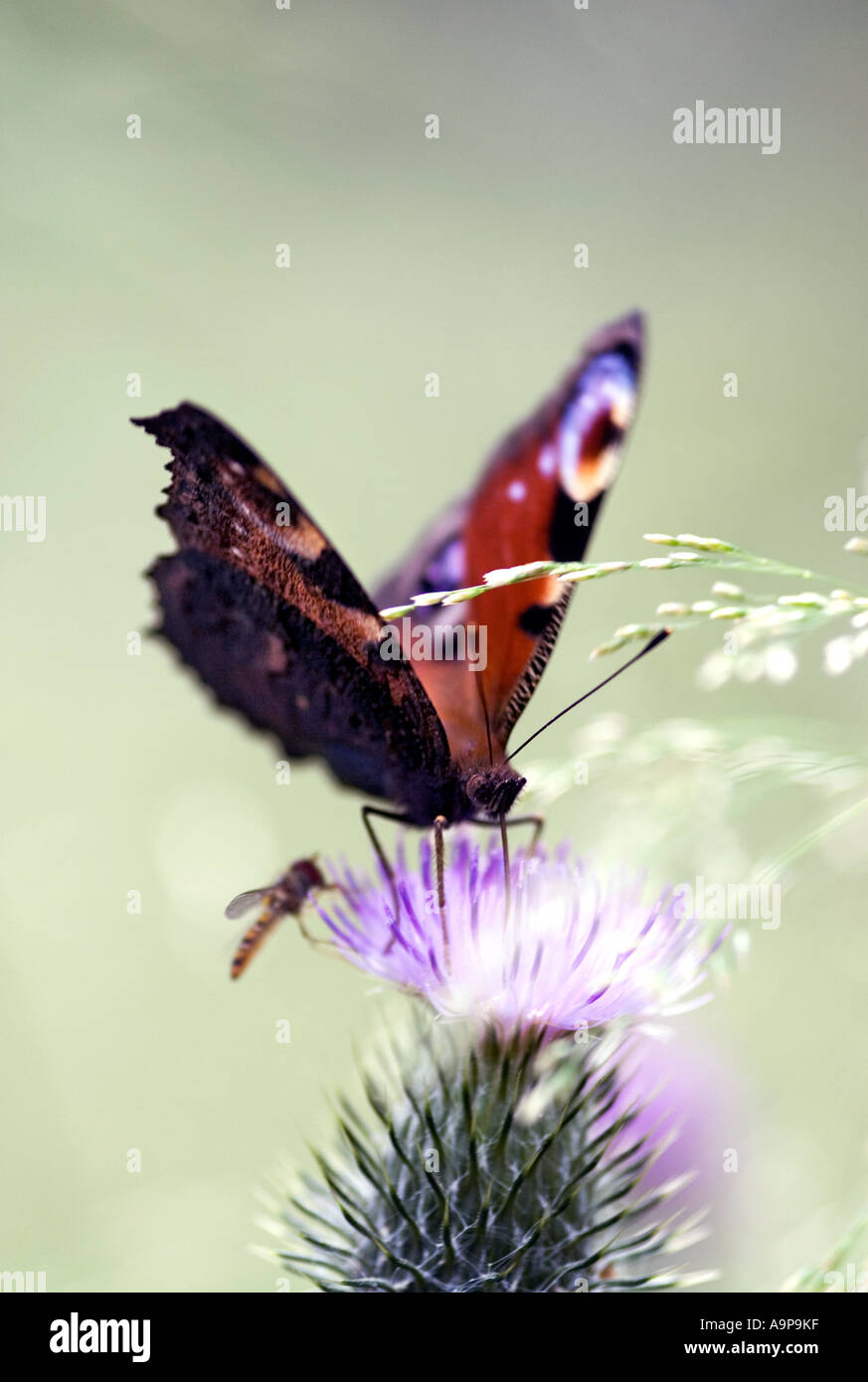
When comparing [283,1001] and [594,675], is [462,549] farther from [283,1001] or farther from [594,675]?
[283,1001]

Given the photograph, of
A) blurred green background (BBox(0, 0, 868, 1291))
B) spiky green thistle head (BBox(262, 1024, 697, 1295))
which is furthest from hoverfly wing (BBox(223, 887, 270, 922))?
blurred green background (BBox(0, 0, 868, 1291))

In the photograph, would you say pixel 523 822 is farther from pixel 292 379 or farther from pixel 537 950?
pixel 292 379

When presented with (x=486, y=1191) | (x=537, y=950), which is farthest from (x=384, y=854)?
(x=486, y=1191)

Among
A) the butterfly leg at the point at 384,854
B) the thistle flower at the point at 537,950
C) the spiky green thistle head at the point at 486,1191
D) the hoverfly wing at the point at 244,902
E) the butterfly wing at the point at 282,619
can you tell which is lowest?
the spiky green thistle head at the point at 486,1191

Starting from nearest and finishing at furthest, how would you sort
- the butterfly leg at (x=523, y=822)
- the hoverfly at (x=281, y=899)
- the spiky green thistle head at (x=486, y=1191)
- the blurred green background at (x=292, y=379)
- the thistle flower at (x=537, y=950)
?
the thistle flower at (x=537, y=950), the spiky green thistle head at (x=486, y=1191), the butterfly leg at (x=523, y=822), the hoverfly at (x=281, y=899), the blurred green background at (x=292, y=379)

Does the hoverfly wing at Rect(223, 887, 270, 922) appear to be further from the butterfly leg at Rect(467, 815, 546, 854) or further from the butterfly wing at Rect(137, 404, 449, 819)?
the butterfly leg at Rect(467, 815, 546, 854)

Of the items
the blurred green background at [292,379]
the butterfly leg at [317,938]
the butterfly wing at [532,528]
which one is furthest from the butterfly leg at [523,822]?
the blurred green background at [292,379]

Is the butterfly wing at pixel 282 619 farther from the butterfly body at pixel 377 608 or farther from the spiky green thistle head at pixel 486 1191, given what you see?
the spiky green thistle head at pixel 486 1191
